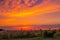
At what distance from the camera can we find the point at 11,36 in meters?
21.7

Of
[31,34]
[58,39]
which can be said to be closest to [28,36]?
[31,34]

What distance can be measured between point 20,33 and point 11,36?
6.89 feet

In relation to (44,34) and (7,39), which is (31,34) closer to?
(44,34)

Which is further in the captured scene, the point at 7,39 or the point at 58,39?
the point at 7,39

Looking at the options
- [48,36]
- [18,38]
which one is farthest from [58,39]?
[18,38]

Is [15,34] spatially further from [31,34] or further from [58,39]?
[58,39]

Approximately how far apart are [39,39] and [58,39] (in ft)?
6.86

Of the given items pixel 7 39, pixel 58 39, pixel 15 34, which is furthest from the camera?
pixel 15 34

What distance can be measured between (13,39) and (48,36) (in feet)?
15.3

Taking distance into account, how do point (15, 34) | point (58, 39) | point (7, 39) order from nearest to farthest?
1. point (58, 39)
2. point (7, 39)
3. point (15, 34)

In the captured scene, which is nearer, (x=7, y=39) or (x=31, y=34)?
(x=7, y=39)

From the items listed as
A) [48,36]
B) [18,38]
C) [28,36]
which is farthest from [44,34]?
[18,38]

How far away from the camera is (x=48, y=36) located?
23125 millimetres

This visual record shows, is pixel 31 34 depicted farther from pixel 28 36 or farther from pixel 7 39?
pixel 7 39
